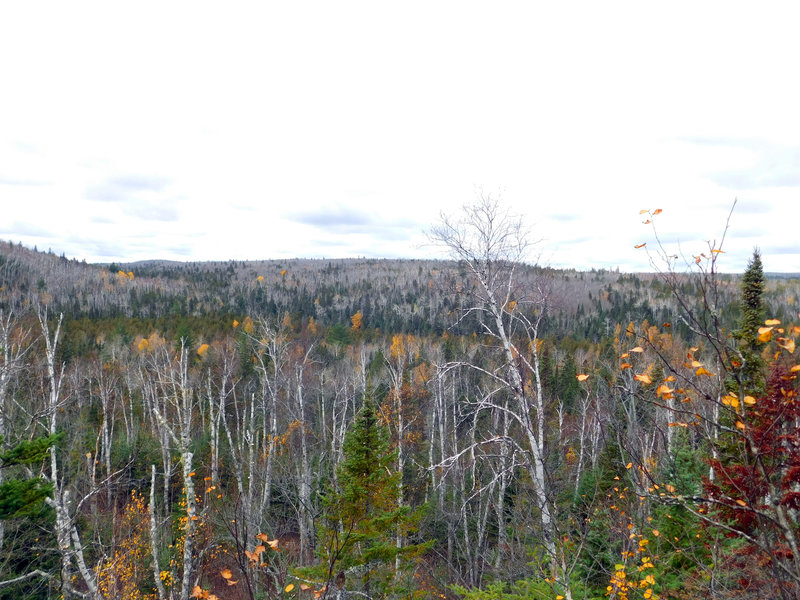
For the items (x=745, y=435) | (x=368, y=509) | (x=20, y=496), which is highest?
(x=745, y=435)

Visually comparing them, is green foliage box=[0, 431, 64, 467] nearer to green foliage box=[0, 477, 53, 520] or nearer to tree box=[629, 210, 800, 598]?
green foliage box=[0, 477, 53, 520]

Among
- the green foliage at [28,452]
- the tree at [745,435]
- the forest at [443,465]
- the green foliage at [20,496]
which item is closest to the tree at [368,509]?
the forest at [443,465]

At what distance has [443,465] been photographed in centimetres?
675

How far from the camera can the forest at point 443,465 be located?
3.89 metres

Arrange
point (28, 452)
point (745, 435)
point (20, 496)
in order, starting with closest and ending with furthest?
point (745, 435) < point (20, 496) < point (28, 452)

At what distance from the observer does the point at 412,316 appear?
9950cm

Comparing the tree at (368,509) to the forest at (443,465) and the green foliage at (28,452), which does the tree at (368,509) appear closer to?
the forest at (443,465)

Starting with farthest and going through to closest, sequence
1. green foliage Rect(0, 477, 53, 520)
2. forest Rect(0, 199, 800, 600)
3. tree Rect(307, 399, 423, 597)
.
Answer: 1. tree Rect(307, 399, 423, 597)
2. green foliage Rect(0, 477, 53, 520)
3. forest Rect(0, 199, 800, 600)

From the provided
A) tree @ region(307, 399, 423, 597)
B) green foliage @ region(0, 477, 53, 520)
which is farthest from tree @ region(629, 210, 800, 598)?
green foliage @ region(0, 477, 53, 520)

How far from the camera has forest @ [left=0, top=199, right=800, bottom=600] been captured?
3.89 meters

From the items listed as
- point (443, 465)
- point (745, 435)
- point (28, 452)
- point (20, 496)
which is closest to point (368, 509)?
point (443, 465)

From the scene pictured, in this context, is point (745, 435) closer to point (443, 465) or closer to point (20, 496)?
point (443, 465)

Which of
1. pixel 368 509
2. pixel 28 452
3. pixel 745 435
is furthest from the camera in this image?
pixel 368 509

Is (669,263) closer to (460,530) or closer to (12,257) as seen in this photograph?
(460,530)
